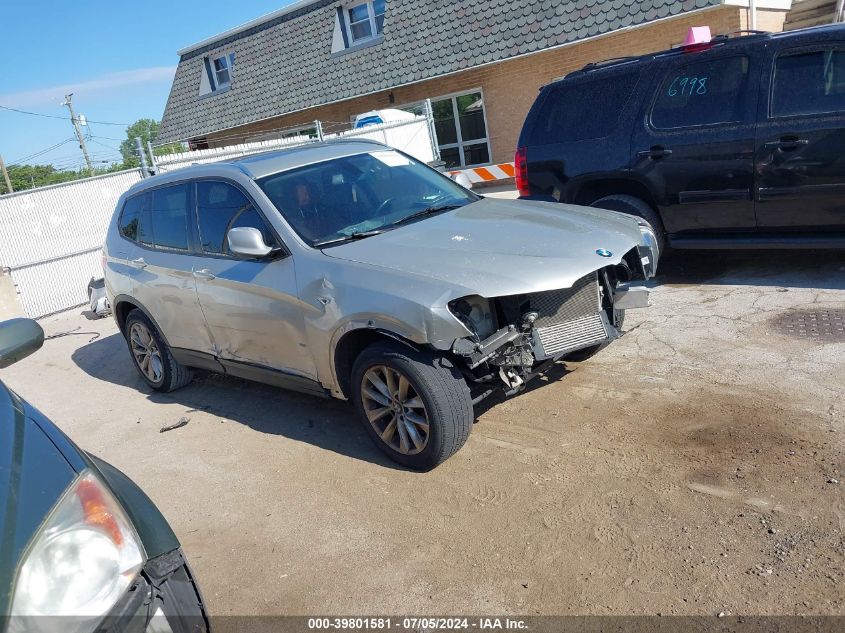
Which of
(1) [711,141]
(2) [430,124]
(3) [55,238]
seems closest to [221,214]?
(1) [711,141]

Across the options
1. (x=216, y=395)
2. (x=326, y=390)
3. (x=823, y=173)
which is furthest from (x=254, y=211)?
(x=823, y=173)

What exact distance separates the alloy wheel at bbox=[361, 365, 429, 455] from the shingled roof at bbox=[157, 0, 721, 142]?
11486 mm

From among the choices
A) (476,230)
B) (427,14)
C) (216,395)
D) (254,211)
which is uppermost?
(427,14)

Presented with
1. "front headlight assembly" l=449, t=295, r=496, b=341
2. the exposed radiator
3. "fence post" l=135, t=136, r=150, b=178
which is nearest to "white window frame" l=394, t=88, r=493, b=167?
"fence post" l=135, t=136, r=150, b=178

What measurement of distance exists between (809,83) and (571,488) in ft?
13.9

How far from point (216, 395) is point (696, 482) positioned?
4243 millimetres

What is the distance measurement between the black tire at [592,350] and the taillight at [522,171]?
273cm

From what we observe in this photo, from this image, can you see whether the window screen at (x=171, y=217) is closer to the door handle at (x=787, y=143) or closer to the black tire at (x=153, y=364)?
the black tire at (x=153, y=364)

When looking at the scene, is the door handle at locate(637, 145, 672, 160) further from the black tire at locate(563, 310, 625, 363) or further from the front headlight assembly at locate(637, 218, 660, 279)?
the black tire at locate(563, 310, 625, 363)

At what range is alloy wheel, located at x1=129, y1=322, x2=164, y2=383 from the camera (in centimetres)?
663

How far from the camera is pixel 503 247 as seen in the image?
434 cm

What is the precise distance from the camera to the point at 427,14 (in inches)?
693

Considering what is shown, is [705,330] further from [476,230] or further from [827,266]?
[476,230]

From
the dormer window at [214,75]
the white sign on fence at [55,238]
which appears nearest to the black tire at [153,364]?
the white sign on fence at [55,238]
